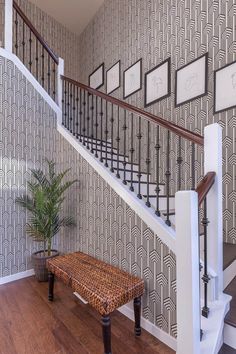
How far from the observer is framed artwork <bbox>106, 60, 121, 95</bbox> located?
13.6 ft

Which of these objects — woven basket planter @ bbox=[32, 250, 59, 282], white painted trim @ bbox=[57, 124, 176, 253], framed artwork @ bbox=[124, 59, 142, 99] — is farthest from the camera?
framed artwork @ bbox=[124, 59, 142, 99]

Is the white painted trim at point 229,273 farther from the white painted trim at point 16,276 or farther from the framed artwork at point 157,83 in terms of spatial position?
the white painted trim at point 16,276

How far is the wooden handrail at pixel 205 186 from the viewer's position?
1279 mm

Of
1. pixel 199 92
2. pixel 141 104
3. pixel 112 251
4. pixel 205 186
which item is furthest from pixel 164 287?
pixel 141 104

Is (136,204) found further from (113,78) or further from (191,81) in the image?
(113,78)

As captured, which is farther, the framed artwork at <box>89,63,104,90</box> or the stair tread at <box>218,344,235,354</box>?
the framed artwork at <box>89,63,104,90</box>

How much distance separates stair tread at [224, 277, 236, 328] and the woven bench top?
642 mm

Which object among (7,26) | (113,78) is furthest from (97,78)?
(7,26)

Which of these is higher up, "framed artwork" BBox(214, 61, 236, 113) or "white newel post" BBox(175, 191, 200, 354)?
"framed artwork" BBox(214, 61, 236, 113)

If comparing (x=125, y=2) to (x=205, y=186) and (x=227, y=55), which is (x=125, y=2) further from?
(x=205, y=186)

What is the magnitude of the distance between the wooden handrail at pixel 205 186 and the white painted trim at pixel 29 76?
8.66 ft

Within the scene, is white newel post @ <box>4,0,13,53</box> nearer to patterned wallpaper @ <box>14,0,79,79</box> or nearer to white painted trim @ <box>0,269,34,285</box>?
patterned wallpaper @ <box>14,0,79,79</box>

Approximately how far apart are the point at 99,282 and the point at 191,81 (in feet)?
7.95

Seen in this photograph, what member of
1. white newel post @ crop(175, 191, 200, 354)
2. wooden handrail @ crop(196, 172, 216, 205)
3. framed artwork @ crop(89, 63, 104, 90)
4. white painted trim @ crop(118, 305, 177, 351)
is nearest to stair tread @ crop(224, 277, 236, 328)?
white newel post @ crop(175, 191, 200, 354)
